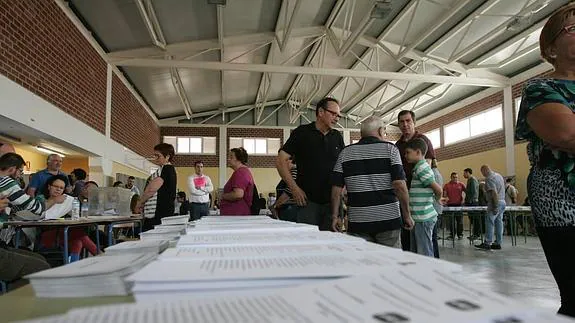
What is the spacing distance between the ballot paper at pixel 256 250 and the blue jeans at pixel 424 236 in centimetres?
214

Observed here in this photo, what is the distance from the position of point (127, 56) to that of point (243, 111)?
7.12 m

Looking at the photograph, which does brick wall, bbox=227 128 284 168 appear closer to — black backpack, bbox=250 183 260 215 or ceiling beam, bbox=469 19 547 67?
ceiling beam, bbox=469 19 547 67

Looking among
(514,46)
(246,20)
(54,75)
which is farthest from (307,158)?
(514,46)

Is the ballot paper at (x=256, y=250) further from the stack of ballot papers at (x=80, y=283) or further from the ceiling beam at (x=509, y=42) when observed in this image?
the ceiling beam at (x=509, y=42)

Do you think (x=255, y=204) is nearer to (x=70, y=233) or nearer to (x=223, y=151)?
(x=70, y=233)

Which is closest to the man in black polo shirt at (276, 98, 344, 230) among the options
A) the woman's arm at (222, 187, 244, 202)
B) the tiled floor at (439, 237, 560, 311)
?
the woman's arm at (222, 187, 244, 202)

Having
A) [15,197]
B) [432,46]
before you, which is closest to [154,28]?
[15,197]

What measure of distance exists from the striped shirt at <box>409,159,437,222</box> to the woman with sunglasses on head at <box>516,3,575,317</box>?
1661 mm

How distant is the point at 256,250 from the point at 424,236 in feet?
7.56

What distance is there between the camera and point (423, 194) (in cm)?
281

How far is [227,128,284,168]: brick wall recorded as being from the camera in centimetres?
1480

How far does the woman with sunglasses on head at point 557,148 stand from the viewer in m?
1.02

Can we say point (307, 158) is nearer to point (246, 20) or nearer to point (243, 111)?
point (246, 20)

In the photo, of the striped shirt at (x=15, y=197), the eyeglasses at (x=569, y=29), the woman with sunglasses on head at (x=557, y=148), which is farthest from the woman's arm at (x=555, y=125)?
the striped shirt at (x=15, y=197)
